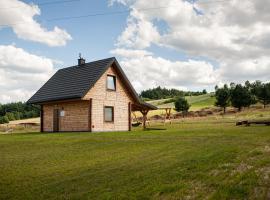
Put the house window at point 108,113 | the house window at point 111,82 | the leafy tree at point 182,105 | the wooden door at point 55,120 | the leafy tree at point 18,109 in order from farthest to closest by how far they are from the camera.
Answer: the leafy tree at point 18,109 → the leafy tree at point 182,105 → the wooden door at point 55,120 → the house window at point 111,82 → the house window at point 108,113

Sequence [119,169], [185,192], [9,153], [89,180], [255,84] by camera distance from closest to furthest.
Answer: [185,192], [89,180], [119,169], [9,153], [255,84]

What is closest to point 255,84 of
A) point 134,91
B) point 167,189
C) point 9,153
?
point 134,91

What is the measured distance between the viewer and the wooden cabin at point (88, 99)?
95.8ft

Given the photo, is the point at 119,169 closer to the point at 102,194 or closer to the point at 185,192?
the point at 102,194

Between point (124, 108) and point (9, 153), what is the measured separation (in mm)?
17380

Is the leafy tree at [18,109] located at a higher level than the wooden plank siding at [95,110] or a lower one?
higher

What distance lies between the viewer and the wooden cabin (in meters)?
29.2

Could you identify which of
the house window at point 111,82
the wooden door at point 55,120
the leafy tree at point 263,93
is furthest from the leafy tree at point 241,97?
the wooden door at point 55,120

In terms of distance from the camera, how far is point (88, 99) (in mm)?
28766

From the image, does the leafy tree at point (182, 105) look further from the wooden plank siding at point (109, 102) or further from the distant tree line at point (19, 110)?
the distant tree line at point (19, 110)

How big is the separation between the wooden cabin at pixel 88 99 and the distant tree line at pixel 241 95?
144 feet

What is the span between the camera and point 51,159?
45.1ft

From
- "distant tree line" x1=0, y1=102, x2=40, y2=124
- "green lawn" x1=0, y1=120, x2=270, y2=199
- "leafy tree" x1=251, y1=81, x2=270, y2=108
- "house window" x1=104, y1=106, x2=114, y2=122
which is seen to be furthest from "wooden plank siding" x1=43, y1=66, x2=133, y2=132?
"distant tree line" x1=0, y1=102, x2=40, y2=124

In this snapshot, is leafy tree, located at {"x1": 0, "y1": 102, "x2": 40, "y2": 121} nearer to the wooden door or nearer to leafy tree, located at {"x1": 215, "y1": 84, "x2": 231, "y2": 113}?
leafy tree, located at {"x1": 215, "y1": 84, "x2": 231, "y2": 113}
